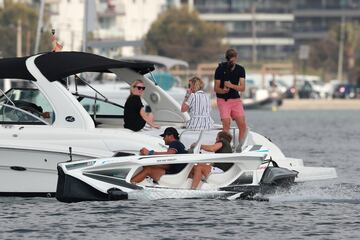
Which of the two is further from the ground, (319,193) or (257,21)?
(319,193)

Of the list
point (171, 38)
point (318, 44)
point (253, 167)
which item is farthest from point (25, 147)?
point (318, 44)

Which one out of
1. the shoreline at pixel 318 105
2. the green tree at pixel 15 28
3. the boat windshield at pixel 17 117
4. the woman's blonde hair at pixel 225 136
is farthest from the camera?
the shoreline at pixel 318 105

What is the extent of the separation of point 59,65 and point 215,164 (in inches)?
120

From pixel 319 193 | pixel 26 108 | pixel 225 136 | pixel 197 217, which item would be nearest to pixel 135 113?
pixel 225 136

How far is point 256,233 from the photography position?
2244cm

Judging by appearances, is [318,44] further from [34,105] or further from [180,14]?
[34,105]

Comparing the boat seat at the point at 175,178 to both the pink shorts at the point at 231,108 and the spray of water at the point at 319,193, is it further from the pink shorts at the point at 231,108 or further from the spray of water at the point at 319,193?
the pink shorts at the point at 231,108

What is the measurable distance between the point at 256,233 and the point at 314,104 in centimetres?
8308

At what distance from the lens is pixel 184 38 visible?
443 feet

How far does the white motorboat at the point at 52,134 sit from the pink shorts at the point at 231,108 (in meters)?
0.54

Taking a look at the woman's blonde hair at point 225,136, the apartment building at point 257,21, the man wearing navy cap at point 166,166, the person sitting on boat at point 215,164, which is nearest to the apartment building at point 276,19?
the apartment building at point 257,21

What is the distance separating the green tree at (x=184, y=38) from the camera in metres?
132

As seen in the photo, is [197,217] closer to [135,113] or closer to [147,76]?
[135,113]

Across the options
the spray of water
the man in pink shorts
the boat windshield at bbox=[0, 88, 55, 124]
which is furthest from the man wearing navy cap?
the man in pink shorts
